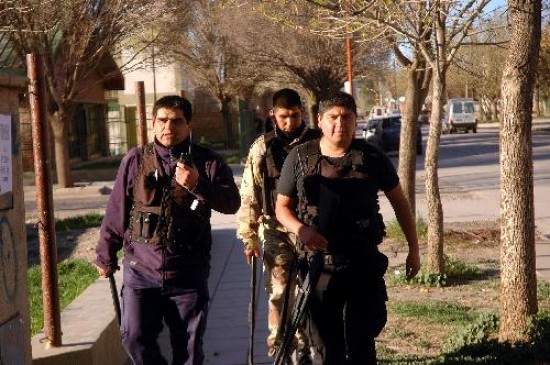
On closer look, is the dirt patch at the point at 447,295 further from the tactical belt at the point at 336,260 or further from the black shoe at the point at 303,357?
the tactical belt at the point at 336,260

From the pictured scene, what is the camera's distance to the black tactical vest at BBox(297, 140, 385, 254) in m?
4.77

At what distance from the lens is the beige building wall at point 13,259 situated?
4.66 meters

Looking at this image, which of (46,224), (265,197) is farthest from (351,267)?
(46,224)

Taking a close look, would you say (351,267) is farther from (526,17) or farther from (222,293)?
(222,293)

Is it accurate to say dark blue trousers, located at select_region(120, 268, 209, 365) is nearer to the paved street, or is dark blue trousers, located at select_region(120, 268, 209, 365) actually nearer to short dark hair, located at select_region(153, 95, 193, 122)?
short dark hair, located at select_region(153, 95, 193, 122)

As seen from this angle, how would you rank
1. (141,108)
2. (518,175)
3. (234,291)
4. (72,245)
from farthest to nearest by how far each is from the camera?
(72,245), (141,108), (234,291), (518,175)

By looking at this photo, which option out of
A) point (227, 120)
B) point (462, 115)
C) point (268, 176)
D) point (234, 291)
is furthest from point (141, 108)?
point (462, 115)

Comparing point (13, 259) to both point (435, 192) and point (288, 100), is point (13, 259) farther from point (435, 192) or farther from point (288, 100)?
point (435, 192)

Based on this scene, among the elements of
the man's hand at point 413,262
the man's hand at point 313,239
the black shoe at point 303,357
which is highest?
the man's hand at point 313,239

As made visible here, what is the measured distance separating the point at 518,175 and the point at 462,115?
54.4 m

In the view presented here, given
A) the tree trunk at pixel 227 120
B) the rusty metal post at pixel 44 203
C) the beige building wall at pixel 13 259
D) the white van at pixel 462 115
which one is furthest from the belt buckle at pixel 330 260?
the white van at pixel 462 115

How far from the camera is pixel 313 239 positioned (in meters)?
4.72

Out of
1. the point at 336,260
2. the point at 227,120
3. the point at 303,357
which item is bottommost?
Result: the point at 303,357

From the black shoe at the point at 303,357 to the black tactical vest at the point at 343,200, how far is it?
3.88ft
